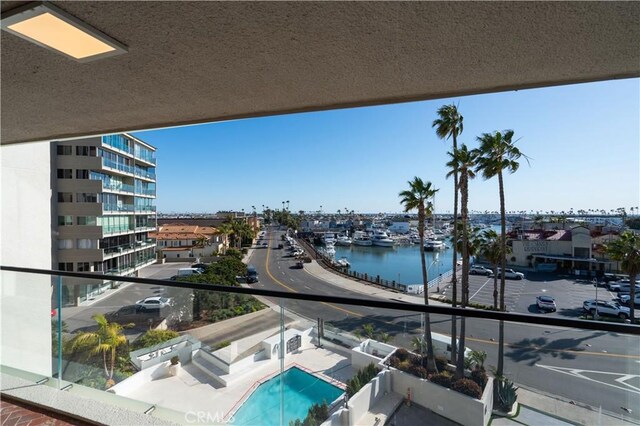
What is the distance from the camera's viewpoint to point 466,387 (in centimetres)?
161

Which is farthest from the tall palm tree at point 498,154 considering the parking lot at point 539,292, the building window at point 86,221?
the building window at point 86,221

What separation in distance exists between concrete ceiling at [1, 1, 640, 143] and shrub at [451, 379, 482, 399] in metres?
1.60

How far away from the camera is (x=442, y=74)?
1488 mm

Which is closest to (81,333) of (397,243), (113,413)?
(113,413)

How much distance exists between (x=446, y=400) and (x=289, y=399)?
881mm

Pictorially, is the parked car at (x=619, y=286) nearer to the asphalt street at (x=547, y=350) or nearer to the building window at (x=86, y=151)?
the asphalt street at (x=547, y=350)

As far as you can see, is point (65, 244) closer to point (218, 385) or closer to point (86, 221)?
point (86, 221)

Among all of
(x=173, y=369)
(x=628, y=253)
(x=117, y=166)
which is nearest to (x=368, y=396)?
(x=173, y=369)

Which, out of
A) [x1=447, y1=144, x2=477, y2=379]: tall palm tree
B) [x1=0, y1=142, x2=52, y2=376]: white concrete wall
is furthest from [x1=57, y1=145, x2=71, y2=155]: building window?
[x1=447, y1=144, x2=477, y2=379]: tall palm tree

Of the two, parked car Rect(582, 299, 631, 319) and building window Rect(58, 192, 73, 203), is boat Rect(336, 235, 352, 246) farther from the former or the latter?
building window Rect(58, 192, 73, 203)

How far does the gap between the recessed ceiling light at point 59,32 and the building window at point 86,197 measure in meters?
28.3

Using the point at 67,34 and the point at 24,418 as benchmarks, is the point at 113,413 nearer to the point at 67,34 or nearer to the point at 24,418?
the point at 24,418

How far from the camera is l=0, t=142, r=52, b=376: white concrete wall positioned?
2.39 meters

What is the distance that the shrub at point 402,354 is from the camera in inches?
65.8
